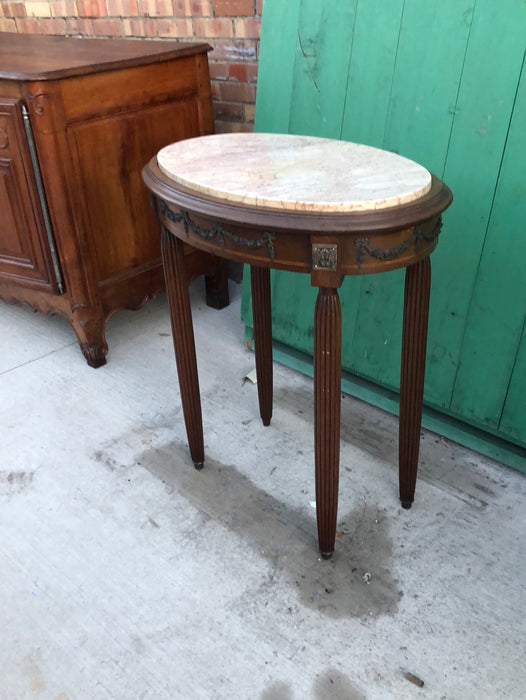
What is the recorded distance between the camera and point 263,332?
1896 millimetres

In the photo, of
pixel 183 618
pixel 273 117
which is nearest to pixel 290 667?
→ pixel 183 618

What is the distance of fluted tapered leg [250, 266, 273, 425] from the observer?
5.92 feet

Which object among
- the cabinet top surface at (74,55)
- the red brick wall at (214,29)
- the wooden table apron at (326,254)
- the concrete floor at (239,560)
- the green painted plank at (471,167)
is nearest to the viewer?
the wooden table apron at (326,254)

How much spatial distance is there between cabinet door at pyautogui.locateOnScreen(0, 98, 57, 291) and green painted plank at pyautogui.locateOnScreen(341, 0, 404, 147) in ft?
3.59

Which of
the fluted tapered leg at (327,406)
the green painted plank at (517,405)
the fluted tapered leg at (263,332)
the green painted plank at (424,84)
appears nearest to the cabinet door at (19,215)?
the fluted tapered leg at (263,332)

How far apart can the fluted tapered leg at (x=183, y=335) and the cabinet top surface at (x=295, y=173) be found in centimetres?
23

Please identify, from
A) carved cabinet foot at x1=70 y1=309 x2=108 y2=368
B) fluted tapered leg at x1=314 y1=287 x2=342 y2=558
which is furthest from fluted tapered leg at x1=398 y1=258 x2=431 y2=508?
carved cabinet foot at x1=70 y1=309 x2=108 y2=368

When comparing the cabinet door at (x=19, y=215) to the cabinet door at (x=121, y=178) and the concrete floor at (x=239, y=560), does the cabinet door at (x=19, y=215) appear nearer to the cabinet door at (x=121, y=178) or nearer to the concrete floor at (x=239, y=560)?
the cabinet door at (x=121, y=178)

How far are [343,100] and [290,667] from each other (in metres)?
1.60

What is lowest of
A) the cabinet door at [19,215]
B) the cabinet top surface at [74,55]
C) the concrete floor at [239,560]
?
the concrete floor at [239,560]

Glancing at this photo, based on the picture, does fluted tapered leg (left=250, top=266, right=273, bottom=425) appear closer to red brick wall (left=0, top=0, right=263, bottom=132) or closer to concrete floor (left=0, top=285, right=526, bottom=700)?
concrete floor (left=0, top=285, right=526, bottom=700)

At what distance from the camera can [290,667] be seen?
4.30 ft

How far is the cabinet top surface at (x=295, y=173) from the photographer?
1.17 metres

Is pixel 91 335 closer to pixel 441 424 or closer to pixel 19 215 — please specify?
pixel 19 215
